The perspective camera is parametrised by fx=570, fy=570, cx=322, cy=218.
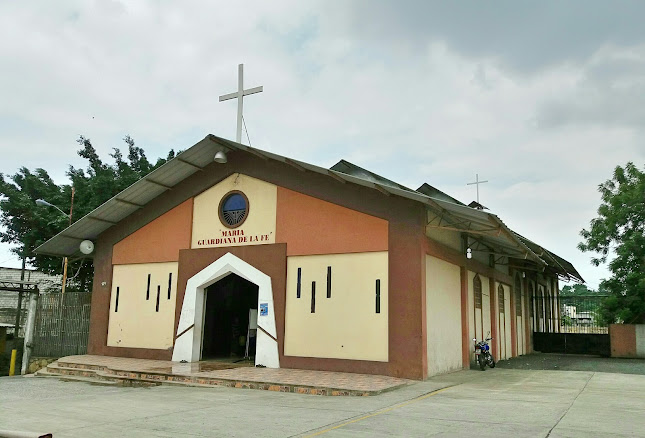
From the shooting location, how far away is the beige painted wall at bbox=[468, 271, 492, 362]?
16.6 meters

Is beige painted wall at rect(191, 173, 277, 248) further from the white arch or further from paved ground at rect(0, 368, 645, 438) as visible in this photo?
paved ground at rect(0, 368, 645, 438)

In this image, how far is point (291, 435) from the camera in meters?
7.00

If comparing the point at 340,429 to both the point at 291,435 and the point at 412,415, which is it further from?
the point at 412,415

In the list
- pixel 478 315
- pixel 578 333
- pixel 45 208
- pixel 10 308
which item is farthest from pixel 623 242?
pixel 10 308

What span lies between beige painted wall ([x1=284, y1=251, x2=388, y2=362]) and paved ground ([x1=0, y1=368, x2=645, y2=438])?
1733mm

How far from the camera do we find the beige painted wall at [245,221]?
50.5 ft

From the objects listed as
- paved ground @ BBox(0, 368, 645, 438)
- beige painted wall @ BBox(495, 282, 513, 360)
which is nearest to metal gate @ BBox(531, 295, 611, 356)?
beige painted wall @ BBox(495, 282, 513, 360)

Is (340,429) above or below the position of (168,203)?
below

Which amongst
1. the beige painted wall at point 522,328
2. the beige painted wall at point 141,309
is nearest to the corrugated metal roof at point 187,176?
the beige painted wall at point 141,309

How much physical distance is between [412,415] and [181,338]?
9.13 m

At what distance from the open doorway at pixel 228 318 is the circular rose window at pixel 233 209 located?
7.66 ft

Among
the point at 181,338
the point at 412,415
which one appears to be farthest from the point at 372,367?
the point at 181,338

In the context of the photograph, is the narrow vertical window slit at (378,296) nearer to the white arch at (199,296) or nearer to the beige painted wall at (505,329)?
the white arch at (199,296)

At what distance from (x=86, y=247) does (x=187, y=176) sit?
13.2 feet
